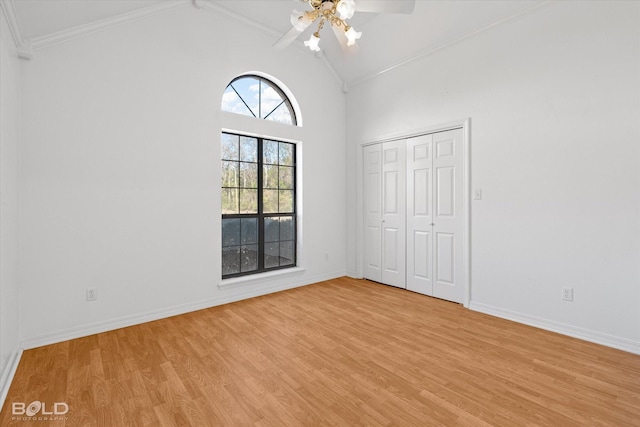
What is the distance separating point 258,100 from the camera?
4199mm

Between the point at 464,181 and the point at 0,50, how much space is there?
423 centimetres

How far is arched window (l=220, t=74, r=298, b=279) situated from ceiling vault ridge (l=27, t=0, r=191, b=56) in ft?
3.41

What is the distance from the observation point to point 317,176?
4750 millimetres

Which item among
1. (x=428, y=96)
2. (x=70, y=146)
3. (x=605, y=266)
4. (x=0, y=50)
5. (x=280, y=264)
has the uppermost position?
(x=428, y=96)

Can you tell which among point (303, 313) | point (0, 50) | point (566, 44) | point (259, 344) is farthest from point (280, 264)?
point (566, 44)

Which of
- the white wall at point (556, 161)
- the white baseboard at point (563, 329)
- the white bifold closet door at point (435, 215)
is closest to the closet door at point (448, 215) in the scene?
the white bifold closet door at point (435, 215)

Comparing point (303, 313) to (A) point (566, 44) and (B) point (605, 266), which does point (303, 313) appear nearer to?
(B) point (605, 266)

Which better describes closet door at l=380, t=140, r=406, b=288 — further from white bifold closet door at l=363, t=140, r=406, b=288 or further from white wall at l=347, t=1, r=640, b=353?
white wall at l=347, t=1, r=640, b=353

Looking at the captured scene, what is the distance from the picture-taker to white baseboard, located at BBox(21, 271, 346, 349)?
2672mm

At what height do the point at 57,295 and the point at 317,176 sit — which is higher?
the point at 317,176

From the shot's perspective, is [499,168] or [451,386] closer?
[451,386]

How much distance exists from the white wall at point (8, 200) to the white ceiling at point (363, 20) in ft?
1.25

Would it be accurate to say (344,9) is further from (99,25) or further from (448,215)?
(448,215)

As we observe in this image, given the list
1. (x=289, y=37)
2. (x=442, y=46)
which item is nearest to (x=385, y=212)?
(x=442, y=46)
